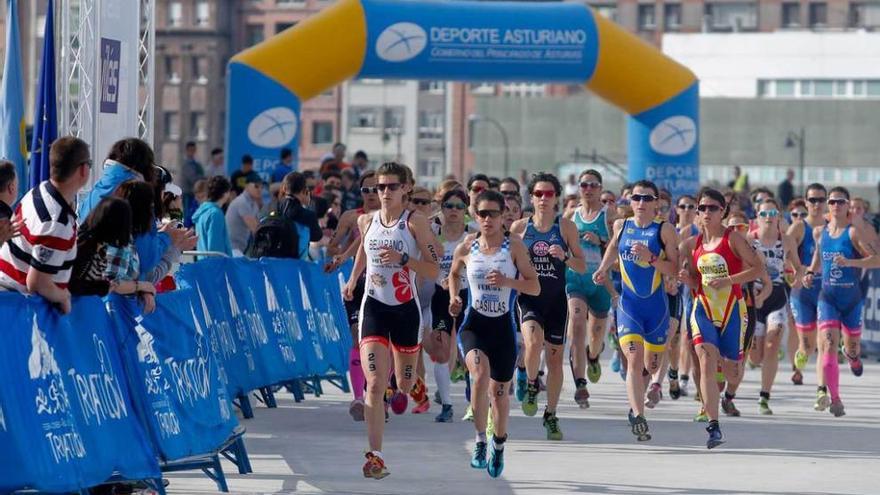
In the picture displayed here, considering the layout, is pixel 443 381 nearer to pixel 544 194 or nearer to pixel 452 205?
pixel 452 205

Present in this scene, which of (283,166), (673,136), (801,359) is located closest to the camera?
(801,359)

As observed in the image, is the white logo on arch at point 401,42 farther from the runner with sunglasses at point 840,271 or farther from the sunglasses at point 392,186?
the sunglasses at point 392,186

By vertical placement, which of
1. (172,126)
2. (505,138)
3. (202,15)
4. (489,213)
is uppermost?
(202,15)

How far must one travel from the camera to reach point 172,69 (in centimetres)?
10788

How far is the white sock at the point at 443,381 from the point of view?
47.6ft

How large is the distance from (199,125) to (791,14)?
→ 116 feet

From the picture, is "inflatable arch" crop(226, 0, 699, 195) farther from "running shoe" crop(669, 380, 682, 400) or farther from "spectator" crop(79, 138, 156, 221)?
"spectator" crop(79, 138, 156, 221)

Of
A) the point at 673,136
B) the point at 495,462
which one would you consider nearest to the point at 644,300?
the point at 495,462

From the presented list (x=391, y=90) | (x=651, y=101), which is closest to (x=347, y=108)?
(x=391, y=90)

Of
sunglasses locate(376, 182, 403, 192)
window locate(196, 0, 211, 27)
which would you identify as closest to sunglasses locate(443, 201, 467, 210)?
sunglasses locate(376, 182, 403, 192)

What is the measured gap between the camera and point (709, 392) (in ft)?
41.8

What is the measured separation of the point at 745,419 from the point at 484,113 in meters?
76.2

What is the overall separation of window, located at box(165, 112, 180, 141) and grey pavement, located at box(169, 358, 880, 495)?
91281 mm

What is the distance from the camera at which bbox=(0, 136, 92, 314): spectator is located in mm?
8609
